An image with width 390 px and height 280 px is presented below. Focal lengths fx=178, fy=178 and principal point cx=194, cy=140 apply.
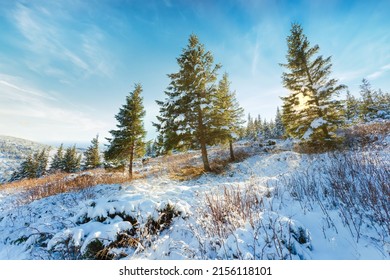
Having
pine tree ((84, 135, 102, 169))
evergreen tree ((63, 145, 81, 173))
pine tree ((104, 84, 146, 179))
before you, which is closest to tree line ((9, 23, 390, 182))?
pine tree ((104, 84, 146, 179))

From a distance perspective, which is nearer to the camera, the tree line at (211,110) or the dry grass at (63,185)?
the dry grass at (63,185)

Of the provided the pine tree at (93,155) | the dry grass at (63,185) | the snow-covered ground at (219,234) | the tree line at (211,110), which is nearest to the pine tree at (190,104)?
the tree line at (211,110)

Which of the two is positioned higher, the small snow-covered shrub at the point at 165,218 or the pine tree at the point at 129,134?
the pine tree at the point at 129,134

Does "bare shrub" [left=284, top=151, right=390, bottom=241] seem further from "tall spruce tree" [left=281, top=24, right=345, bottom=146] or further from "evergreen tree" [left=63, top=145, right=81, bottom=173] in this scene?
"evergreen tree" [left=63, top=145, right=81, bottom=173]

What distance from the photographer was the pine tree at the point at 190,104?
14.3 metres

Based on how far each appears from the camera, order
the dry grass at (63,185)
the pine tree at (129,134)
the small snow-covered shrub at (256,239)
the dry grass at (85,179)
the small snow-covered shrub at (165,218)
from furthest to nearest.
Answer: the pine tree at (129,134) → the dry grass at (85,179) → the dry grass at (63,185) → the small snow-covered shrub at (165,218) → the small snow-covered shrub at (256,239)

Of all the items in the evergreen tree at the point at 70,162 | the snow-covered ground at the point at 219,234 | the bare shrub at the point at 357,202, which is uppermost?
the evergreen tree at the point at 70,162

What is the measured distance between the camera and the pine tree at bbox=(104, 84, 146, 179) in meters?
15.8

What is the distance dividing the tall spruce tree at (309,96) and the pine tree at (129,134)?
1336 cm

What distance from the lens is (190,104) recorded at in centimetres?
1412

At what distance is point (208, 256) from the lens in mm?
2986

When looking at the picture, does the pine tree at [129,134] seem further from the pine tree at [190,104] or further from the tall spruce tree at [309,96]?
the tall spruce tree at [309,96]

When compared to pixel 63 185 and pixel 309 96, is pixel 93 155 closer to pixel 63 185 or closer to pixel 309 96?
pixel 63 185
